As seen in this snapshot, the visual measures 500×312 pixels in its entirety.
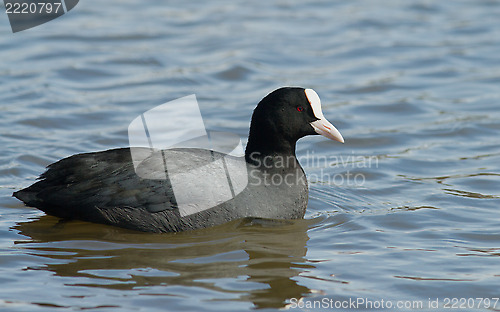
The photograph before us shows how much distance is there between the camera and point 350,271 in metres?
5.00

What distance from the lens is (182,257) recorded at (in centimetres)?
514

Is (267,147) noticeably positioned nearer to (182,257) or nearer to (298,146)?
(182,257)

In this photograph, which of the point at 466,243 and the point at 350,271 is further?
the point at 466,243

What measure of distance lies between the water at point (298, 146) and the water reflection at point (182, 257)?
16mm

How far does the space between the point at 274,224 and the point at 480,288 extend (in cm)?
161

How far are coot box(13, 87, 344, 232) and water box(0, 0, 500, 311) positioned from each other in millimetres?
149

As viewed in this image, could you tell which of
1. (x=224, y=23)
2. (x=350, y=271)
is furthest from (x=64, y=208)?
(x=224, y=23)

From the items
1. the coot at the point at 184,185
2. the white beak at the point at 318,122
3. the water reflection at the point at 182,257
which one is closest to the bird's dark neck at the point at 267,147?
the coot at the point at 184,185

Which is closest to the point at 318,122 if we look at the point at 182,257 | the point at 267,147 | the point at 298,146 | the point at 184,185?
the point at 267,147

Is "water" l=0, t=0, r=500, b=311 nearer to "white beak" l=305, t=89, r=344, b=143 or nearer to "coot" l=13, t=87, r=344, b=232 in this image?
"coot" l=13, t=87, r=344, b=232

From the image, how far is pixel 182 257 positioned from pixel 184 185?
0.56 metres

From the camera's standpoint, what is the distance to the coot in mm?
5441

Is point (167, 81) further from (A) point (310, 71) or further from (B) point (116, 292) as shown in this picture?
(B) point (116, 292)

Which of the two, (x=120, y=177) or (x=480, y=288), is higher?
(x=120, y=177)
